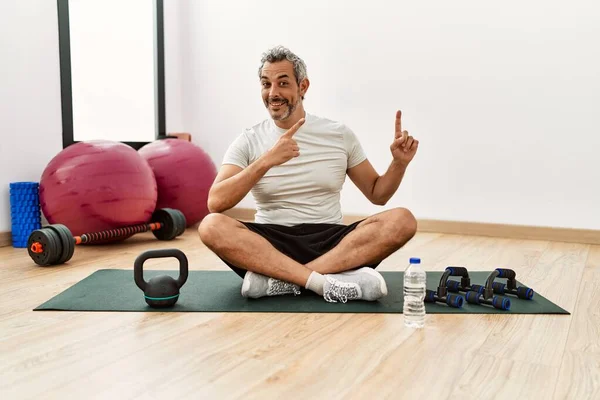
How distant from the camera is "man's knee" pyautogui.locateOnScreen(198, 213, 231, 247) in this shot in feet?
7.20

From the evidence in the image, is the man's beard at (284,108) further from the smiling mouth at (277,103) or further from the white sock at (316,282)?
the white sock at (316,282)

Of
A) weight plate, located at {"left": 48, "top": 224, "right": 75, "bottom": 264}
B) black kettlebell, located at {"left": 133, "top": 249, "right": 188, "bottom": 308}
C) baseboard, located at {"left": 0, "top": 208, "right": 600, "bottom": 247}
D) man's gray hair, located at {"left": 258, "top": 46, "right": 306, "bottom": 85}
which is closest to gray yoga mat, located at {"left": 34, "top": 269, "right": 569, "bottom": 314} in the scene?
black kettlebell, located at {"left": 133, "top": 249, "right": 188, "bottom": 308}

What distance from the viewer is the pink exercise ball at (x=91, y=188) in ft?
11.0

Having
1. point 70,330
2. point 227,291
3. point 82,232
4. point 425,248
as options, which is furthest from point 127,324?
point 425,248

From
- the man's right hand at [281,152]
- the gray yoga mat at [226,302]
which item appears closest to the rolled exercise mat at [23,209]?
the gray yoga mat at [226,302]

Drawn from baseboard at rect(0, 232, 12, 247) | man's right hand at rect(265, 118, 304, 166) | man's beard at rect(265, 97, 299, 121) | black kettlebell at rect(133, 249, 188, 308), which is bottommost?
baseboard at rect(0, 232, 12, 247)

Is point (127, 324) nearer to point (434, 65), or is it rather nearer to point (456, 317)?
point (456, 317)

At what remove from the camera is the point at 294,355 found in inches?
65.0

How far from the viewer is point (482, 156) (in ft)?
13.2

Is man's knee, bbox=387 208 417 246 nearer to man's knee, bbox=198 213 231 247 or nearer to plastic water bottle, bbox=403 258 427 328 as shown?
plastic water bottle, bbox=403 258 427 328

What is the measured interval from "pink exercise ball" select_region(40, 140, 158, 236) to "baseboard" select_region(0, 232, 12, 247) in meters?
0.31

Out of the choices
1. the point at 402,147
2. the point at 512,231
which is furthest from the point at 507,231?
the point at 402,147

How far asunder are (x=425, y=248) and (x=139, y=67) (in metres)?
2.68

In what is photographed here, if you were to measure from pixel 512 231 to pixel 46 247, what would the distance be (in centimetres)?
281
